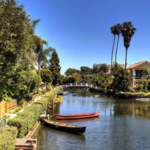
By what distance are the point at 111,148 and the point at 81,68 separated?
484ft

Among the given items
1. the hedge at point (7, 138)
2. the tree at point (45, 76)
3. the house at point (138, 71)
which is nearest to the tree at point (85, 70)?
the house at point (138, 71)

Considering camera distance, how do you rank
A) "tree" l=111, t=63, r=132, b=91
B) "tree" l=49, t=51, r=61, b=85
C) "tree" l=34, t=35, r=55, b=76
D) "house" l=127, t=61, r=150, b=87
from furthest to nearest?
"tree" l=49, t=51, r=61, b=85 < "house" l=127, t=61, r=150, b=87 < "tree" l=111, t=63, r=132, b=91 < "tree" l=34, t=35, r=55, b=76

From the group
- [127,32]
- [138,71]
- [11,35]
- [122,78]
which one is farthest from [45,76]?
[11,35]

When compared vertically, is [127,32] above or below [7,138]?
above

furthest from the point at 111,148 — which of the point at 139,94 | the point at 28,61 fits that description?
the point at 139,94

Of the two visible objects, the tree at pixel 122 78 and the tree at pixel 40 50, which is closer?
the tree at pixel 40 50

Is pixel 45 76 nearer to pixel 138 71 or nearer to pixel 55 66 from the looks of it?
pixel 55 66

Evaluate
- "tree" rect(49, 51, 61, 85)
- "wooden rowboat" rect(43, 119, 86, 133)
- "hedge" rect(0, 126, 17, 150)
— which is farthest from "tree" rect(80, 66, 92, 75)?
"hedge" rect(0, 126, 17, 150)

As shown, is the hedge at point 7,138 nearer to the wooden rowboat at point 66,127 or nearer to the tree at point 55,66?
the wooden rowboat at point 66,127

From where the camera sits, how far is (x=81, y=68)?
528ft

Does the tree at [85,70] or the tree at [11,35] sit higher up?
the tree at [85,70]

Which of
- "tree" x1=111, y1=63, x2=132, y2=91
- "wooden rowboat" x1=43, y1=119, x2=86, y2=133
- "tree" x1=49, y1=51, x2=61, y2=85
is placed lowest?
"wooden rowboat" x1=43, y1=119, x2=86, y2=133

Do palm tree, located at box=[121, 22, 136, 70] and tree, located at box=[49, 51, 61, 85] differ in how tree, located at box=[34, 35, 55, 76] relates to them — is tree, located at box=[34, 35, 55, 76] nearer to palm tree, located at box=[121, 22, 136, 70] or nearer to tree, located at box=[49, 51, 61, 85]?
tree, located at box=[49, 51, 61, 85]

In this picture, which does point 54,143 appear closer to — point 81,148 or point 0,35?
point 81,148
